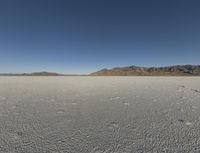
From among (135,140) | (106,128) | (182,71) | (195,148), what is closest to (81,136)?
(106,128)

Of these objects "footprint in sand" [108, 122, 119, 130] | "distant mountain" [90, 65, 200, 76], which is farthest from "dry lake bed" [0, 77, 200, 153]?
"distant mountain" [90, 65, 200, 76]

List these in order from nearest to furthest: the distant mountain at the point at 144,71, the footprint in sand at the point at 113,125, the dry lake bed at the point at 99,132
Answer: the dry lake bed at the point at 99,132 → the footprint in sand at the point at 113,125 → the distant mountain at the point at 144,71

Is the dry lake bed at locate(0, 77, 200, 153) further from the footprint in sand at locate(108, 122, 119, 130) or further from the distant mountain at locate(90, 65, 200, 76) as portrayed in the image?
the distant mountain at locate(90, 65, 200, 76)

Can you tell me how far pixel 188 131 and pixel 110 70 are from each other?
102 meters

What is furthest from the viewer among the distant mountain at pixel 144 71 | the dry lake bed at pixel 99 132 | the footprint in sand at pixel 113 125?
the distant mountain at pixel 144 71

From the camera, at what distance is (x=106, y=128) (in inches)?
105

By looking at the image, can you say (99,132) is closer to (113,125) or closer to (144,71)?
(113,125)

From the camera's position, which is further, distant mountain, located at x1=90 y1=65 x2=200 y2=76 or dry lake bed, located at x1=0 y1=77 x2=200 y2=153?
distant mountain, located at x1=90 y1=65 x2=200 y2=76

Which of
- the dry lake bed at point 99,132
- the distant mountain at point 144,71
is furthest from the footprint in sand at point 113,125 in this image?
the distant mountain at point 144,71

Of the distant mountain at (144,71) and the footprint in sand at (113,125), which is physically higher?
the distant mountain at (144,71)

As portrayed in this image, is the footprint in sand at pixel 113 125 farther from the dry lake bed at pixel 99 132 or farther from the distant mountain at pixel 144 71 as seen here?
the distant mountain at pixel 144 71

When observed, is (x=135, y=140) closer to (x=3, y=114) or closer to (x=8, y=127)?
(x=8, y=127)

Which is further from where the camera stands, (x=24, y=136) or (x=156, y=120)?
(x=156, y=120)

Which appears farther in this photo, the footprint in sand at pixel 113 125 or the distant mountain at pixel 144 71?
the distant mountain at pixel 144 71
